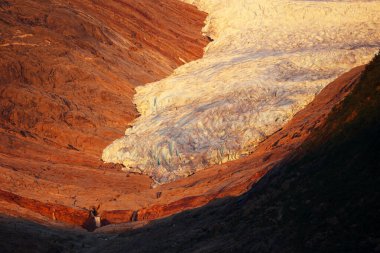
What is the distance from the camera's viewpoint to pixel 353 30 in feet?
116

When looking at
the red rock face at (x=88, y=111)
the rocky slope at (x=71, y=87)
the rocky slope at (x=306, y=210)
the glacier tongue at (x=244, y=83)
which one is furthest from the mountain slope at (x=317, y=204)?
the glacier tongue at (x=244, y=83)

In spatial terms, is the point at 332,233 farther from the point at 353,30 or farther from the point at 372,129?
the point at 353,30

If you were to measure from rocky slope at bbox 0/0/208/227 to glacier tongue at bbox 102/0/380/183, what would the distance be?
109 centimetres

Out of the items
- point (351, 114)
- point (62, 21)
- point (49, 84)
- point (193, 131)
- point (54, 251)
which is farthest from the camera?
point (62, 21)

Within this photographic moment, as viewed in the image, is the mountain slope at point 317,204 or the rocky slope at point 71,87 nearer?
the mountain slope at point 317,204

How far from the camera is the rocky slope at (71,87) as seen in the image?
896 inches

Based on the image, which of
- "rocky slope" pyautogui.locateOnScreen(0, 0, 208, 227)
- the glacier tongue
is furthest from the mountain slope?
the glacier tongue

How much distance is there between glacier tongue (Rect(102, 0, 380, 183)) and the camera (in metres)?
26.3

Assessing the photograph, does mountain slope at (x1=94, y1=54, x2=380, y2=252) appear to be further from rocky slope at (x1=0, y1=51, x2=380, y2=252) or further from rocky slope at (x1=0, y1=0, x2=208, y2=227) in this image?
rocky slope at (x1=0, y1=0, x2=208, y2=227)

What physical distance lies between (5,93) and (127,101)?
5.81m

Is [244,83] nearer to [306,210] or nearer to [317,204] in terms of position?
[306,210]

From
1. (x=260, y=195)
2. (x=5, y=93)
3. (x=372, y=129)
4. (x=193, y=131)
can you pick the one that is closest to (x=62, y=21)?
(x=5, y=93)

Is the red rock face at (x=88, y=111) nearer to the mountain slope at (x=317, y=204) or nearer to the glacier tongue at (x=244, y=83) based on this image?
the glacier tongue at (x=244, y=83)

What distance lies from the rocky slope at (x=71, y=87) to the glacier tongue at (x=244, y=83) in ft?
3.57
